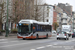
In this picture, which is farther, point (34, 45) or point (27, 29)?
point (27, 29)

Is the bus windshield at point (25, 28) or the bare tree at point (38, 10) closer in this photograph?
→ the bus windshield at point (25, 28)

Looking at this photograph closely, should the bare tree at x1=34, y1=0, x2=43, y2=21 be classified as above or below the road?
above

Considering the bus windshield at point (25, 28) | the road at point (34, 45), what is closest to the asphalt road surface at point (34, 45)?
the road at point (34, 45)

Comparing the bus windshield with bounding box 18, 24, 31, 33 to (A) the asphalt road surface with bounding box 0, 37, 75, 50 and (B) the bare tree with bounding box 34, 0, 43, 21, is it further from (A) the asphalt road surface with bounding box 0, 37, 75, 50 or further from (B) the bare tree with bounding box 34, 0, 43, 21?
(B) the bare tree with bounding box 34, 0, 43, 21

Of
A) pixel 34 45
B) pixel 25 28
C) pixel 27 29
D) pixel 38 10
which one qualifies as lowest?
pixel 34 45

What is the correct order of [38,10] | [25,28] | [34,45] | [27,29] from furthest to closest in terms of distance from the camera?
[38,10], [25,28], [27,29], [34,45]

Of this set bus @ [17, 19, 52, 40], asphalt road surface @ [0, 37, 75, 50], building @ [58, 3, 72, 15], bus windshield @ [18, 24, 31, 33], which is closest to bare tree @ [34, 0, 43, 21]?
bus @ [17, 19, 52, 40]

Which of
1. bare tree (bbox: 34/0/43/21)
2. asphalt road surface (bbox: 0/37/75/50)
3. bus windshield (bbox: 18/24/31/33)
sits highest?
bare tree (bbox: 34/0/43/21)

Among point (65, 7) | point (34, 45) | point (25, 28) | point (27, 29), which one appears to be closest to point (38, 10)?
point (25, 28)

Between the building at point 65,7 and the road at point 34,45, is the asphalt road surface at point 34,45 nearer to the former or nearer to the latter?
the road at point 34,45

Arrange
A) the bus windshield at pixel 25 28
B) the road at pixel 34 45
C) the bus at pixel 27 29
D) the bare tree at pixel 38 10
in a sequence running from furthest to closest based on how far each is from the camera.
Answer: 1. the bare tree at pixel 38 10
2. the bus windshield at pixel 25 28
3. the bus at pixel 27 29
4. the road at pixel 34 45

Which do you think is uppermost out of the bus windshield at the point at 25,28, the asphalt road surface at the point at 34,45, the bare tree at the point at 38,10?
the bare tree at the point at 38,10

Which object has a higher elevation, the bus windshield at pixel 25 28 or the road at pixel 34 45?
the bus windshield at pixel 25 28

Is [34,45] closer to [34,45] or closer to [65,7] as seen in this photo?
[34,45]
